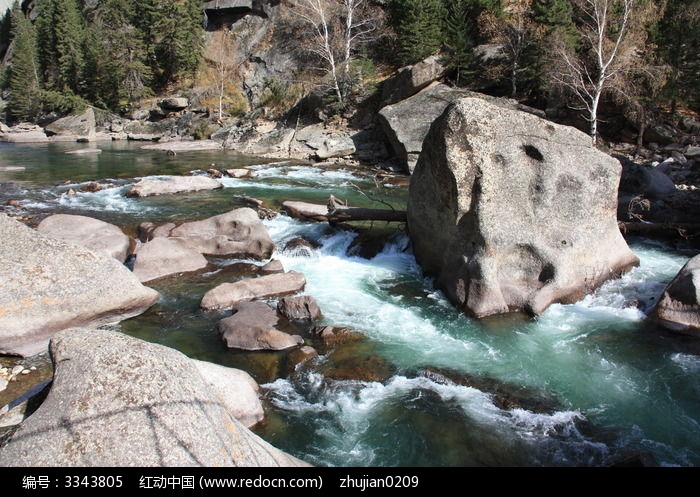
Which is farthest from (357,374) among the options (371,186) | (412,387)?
(371,186)

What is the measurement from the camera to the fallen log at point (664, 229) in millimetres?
12992

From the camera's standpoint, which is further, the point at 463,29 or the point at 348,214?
the point at 463,29

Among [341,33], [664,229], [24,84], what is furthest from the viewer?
[24,84]

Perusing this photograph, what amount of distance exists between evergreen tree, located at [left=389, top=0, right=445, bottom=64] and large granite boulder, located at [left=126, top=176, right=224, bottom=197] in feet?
66.8

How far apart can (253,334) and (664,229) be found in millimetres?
11703

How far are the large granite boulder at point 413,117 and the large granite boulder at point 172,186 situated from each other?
994 cm

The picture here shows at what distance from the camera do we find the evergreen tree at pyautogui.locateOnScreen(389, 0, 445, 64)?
34.2m

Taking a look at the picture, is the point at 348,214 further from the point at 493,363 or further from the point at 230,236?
the point at 493,363

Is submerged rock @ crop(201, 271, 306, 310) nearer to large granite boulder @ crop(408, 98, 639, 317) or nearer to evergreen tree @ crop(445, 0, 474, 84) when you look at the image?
large granite boulder @ crop(408, 98, 639, 317)

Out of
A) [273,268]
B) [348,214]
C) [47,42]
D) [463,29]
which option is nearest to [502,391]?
[273,268]

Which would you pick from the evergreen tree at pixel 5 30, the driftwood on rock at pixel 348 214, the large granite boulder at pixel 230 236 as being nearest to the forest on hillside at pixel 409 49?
the driftwood on rock at pixel 348 214

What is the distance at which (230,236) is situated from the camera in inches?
519

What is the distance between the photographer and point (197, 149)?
34.8 meters

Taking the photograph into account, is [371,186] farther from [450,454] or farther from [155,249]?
[450,454]
